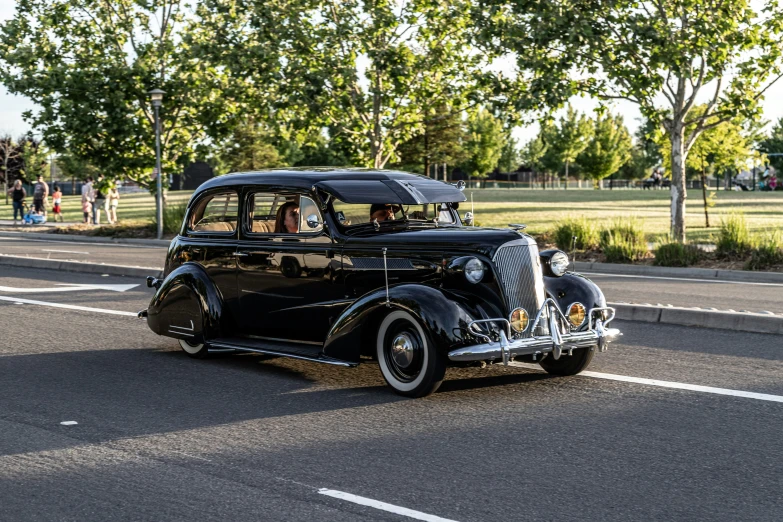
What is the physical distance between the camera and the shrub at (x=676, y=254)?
2006 centimetres

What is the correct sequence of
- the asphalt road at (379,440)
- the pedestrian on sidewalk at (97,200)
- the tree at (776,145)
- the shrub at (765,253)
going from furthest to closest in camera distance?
the tree at (776,145)
the pedestrian on sidewalk at (97,200)
the shrub at (765,253)
the asphalt road at (379,440)

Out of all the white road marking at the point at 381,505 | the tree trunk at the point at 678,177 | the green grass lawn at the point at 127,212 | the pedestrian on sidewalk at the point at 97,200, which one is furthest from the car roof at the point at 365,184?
the pedestrian on sidewalk at the point at 97,200

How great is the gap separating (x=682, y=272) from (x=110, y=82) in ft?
68.2

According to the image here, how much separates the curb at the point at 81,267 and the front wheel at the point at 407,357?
9.41 m

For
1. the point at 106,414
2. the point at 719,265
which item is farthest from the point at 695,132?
the point at 106,414

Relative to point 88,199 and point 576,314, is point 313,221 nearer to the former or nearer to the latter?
point 576,314

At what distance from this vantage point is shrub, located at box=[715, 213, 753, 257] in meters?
20.2

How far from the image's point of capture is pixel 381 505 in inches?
202

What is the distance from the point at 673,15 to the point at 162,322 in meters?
17.0

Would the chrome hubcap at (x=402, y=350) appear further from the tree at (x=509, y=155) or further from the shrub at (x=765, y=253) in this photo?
the tree at (x=509, y=155)

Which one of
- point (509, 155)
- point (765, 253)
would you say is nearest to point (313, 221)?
point (765, 253)

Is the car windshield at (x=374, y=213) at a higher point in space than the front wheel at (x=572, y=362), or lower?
higher

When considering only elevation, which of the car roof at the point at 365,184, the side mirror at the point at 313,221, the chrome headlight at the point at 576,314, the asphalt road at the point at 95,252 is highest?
the car roof at the point at 365,184

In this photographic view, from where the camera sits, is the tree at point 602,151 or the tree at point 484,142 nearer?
the tree at point 484,142
